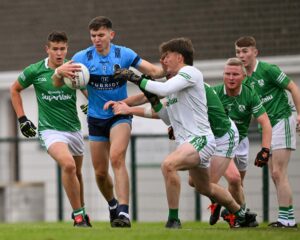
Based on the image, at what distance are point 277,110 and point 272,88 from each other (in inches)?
11.3

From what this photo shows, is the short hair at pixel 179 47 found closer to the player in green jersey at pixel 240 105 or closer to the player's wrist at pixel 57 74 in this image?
the player in green jersey at pixel 240 105

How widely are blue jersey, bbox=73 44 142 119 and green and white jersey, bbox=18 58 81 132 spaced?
1.94ft

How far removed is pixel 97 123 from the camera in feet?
44.3

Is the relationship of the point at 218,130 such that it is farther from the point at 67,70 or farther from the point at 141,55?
the point at 141,55

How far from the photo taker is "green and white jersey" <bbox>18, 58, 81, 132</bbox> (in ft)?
45.8

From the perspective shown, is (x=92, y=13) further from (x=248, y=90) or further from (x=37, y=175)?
(x=248, y=90)

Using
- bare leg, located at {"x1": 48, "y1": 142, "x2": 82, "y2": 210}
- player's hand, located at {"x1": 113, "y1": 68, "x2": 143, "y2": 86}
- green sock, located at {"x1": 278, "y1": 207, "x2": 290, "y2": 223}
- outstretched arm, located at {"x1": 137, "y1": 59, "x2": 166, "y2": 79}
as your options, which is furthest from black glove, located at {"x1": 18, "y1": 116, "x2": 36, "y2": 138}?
green sock, located at {"x1": 278, "y1": 207, "x2": 290, "y2": 223}

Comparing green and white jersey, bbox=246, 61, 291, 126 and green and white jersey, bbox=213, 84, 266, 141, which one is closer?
green and white jersey, bbox=213, 84, 266, 141

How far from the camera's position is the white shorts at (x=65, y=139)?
13.8 metres

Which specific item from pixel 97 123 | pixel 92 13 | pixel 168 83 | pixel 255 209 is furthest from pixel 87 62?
pixel 92 13

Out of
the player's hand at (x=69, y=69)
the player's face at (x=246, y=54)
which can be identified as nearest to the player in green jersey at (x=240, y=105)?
the player's face at (x=246, y=54)

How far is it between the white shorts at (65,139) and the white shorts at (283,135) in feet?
8.00

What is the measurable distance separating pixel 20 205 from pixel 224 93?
994 cm

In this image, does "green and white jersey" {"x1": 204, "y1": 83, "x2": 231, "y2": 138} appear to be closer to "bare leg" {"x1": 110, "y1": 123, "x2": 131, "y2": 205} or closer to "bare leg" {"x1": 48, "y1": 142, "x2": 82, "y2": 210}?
"bare leg" {"x1": 110, "y1": 123, "x2": 131, "y2": 205}
